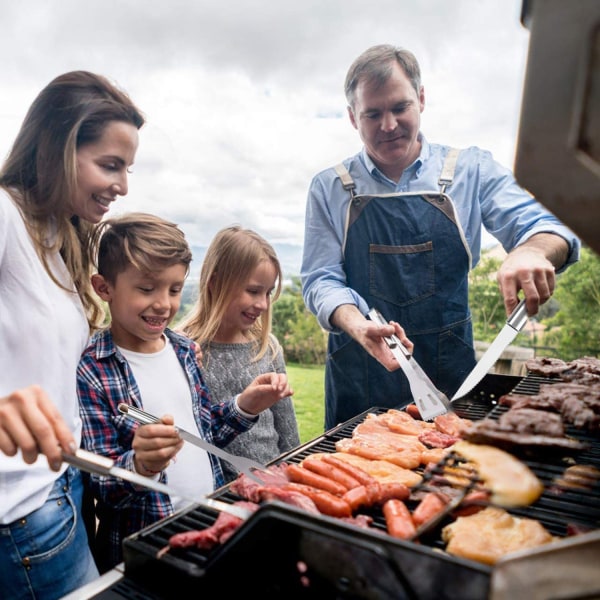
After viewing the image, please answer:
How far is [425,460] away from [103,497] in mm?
1543

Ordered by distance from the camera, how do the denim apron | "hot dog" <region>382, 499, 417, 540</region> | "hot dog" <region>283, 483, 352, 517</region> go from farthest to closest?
the denim apron < "hot dog" <region>283, 483, 352, 517</region> < "hot dog" <region>382, 499, 417, 540</region>

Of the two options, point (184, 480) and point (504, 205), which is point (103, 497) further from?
point (504, 205)

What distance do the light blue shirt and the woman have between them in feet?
4.73

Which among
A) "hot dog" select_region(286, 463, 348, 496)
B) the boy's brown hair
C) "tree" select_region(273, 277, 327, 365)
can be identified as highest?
the boy's brown hair

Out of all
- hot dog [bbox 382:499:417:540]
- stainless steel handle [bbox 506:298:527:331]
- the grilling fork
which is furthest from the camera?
stainless steel handle [bbox 506:298:527:331]

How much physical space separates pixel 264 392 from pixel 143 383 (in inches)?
26.2

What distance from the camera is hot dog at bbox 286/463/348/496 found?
1.72 m

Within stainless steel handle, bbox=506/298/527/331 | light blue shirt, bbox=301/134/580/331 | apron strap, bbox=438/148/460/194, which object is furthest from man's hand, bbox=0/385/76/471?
apron strap, bbox=438/148/460/194

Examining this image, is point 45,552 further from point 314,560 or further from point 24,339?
point 314,560

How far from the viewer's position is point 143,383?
259 centimetres

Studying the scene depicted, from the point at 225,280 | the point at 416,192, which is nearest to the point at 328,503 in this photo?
the point at 225,280

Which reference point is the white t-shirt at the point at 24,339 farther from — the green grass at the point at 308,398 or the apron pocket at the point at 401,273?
the green grass at the point at 308,398

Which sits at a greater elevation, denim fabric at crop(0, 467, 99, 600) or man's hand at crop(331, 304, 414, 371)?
man's hand at crop(331, 304, 414, 371)

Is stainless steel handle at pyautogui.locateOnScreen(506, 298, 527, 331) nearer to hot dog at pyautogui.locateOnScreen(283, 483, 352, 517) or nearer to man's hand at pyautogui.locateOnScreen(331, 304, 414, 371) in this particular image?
man's hand at pyautogui.locateOnScreen(331, 304, 414, 371)
